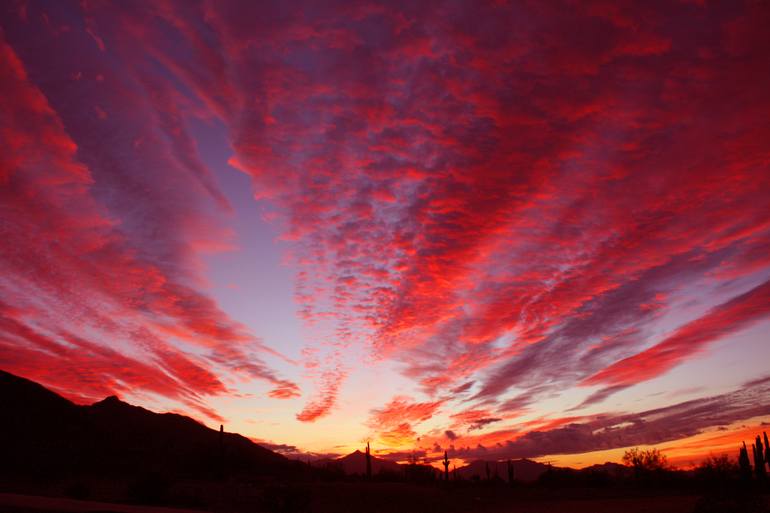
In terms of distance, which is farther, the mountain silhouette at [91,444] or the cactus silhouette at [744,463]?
the cactus silhouette at [744,463]

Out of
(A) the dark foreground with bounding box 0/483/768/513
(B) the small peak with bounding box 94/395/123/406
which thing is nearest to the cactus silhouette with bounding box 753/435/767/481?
(A) the dark foreground with bounding box 0/483/768/513

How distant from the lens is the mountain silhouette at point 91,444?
4253 cm

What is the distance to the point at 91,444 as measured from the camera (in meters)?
49.4

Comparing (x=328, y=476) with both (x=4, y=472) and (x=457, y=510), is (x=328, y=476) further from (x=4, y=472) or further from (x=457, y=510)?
(x=4, y=472)

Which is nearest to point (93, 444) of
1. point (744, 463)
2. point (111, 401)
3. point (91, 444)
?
point (91, 444)

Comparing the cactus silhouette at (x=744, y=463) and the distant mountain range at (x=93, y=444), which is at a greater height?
the distant mountain range at (x=93, y=444)

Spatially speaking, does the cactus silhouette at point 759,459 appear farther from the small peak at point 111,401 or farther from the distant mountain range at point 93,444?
the small peak at point 111,401

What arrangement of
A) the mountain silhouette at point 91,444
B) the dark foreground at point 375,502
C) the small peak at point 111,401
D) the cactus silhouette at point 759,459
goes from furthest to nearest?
the small peak at point 111,401 → the cactus silhouette at point 759,459 → the mountain silhouette at point 91,444 → the dark foreground at point 375,502

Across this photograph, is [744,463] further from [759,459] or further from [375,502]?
[375,502]

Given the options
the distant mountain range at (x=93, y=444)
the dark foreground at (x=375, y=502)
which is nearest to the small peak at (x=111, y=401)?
the distant mountain range at (x=93, y=444)

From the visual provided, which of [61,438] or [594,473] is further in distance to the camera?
[594,473]

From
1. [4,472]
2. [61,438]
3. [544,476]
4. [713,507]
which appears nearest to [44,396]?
[61,438]

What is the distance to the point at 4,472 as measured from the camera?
37.3m

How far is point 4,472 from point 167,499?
19.6 m
